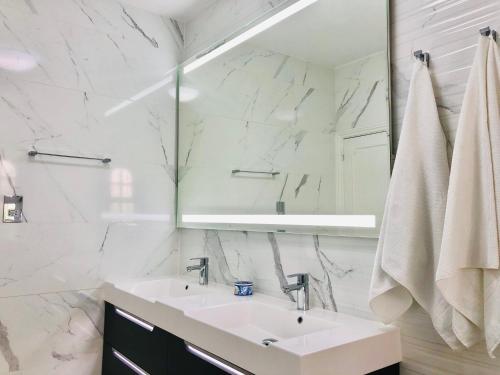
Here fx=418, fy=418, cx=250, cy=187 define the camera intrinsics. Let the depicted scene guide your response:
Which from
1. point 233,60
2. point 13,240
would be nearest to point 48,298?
point 13,240

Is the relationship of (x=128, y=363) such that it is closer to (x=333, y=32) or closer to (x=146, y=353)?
(x=146, y=353)

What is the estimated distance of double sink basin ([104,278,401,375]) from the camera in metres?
1.12

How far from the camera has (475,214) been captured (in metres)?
1.09

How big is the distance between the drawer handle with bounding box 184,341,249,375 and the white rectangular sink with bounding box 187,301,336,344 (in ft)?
0.35

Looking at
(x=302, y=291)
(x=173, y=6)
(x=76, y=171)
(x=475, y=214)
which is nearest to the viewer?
(x=475, y=214)

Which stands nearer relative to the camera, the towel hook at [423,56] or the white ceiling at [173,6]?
the towel hook at [423,56]

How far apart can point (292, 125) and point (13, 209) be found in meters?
1.38

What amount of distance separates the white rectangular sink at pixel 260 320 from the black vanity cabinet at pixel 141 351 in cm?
16

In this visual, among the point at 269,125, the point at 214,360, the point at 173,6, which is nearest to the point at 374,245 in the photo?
the point at 214,360

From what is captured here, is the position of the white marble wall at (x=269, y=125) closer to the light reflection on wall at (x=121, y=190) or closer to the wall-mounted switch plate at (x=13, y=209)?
the light reflection on wall at (x=121, y=190)

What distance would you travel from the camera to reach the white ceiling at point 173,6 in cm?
239

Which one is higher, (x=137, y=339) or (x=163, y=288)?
(x=163, y=288)

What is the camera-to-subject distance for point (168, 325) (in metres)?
1.59

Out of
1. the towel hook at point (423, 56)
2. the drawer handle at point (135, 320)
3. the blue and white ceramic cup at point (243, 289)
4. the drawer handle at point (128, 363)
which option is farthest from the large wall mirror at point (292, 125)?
the drawer handle at point (128, 363)
